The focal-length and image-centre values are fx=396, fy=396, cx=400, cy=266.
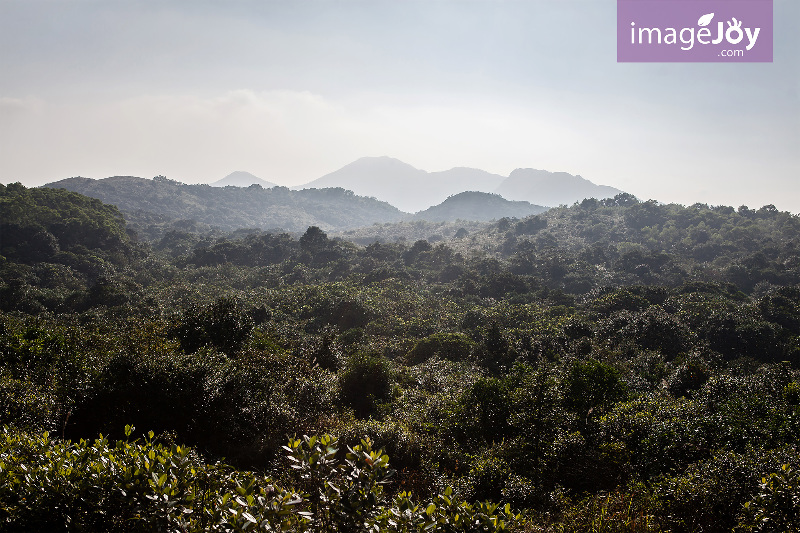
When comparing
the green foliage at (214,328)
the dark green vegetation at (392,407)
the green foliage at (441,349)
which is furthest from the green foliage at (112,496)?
the green foliage at (441,349)

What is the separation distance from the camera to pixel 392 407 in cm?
1516

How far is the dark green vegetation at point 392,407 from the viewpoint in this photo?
192 inches

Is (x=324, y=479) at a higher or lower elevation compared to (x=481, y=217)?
lower

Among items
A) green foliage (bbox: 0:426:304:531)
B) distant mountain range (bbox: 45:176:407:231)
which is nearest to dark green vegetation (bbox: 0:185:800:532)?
green foliage (bbox: 0:426:304:531)

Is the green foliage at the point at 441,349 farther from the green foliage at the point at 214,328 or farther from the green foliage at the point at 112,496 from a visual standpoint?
the green foliage at the point at 112,496

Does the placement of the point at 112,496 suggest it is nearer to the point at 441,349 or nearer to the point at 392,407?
the point at 392,407

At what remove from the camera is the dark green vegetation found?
4875 millimetres

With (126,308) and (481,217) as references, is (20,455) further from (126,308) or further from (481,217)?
(481,217)

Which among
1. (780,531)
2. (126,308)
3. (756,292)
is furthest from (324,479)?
(756,292)

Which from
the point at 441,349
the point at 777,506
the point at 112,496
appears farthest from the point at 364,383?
the point at 777,506

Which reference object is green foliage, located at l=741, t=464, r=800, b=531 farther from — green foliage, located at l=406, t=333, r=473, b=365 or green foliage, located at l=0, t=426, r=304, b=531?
green foliage, located at l=406, t=333, r=473, b=365

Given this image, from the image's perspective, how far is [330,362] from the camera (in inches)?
770

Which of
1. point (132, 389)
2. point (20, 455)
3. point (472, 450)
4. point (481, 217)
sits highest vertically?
point (481, 217)

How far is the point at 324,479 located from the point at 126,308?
89.7 ft
